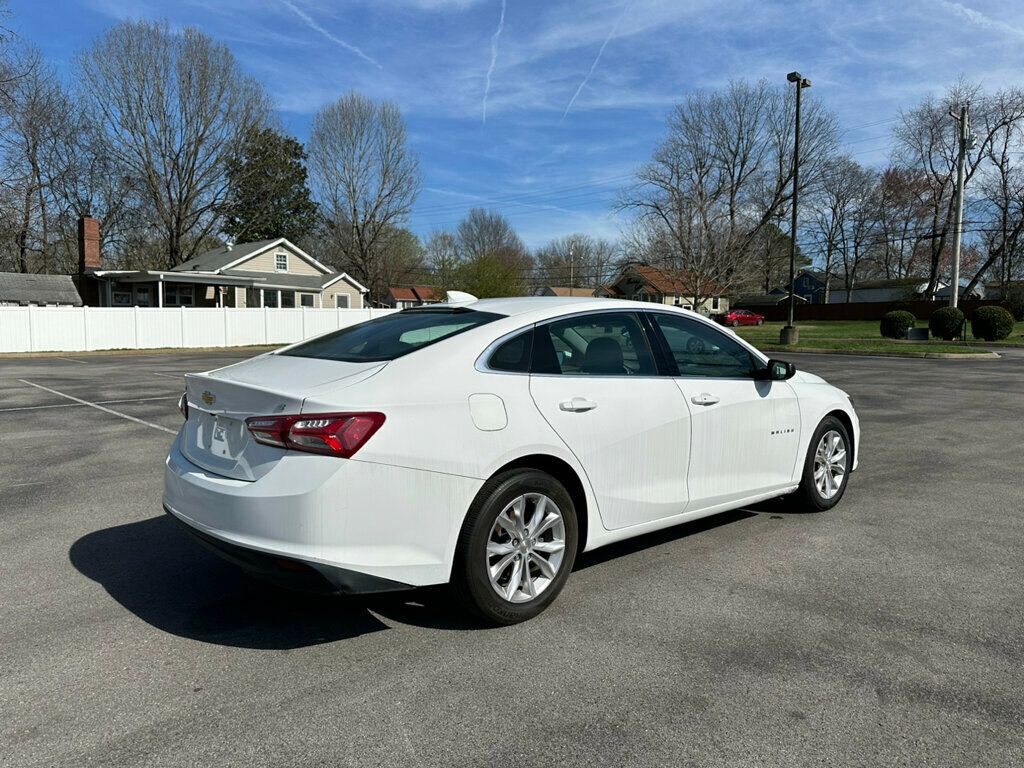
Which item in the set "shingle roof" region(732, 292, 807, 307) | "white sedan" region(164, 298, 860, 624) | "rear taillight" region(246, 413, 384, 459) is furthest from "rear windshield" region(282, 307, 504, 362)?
"shingle roof" region(732, 292, 807, 307)

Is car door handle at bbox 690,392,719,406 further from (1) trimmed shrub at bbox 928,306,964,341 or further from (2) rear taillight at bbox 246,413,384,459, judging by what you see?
(1) trimmed shrub at bbox 928,306,964,341

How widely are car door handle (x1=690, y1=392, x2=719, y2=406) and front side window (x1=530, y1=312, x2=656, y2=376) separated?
1.06 feet

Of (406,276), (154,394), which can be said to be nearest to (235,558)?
(154,394)

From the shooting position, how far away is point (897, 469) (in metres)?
6.85

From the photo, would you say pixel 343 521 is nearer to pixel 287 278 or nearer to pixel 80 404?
pixel 80 404

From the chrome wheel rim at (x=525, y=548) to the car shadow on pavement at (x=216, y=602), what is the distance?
0.37 m

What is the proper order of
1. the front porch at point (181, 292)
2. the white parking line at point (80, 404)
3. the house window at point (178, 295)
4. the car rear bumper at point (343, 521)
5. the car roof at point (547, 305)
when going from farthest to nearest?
the house window at point (178, 295) → the front porch at point (181, 292) → the white parking line at point (80, 404) → the car roof at point (547, 305) → the car rear bumper at point (343, 521)

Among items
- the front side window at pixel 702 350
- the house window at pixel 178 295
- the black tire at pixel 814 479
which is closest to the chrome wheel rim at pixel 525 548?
the front side window at pixel 702 350

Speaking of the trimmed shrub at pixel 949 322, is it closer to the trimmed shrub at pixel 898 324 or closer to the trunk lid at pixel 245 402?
the trimmed shrub at pixel 898 324

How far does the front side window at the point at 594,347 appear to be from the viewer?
12.2 feet

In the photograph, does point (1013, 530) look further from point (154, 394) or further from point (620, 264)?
point (620, 264)

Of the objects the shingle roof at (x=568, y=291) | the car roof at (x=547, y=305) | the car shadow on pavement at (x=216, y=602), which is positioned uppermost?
the shingle roof at (x=568, y=291)

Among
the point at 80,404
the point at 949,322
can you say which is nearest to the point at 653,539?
the point at 80,404

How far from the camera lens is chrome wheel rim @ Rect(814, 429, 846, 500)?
208 inches
